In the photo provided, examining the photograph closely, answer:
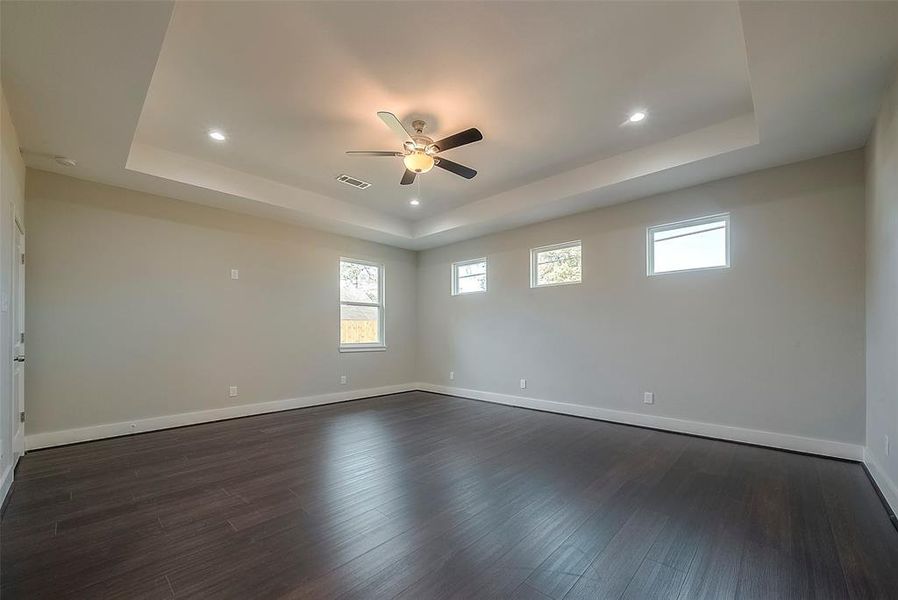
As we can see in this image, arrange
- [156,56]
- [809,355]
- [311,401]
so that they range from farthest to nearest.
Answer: [311,401] → [809,355] → [156,56]

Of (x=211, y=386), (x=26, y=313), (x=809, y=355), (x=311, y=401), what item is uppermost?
(x=26, y=313)

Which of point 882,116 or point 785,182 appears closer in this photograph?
point 882,116

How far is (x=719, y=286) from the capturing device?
3.93m

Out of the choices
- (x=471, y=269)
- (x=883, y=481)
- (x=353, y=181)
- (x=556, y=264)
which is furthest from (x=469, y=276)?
(x=883, y=481)

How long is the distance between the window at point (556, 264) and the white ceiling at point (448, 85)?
3.18 feet

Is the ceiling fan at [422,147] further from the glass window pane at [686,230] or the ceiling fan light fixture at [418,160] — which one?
the glass window pane at [686,230]

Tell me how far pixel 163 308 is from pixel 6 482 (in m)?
2.17

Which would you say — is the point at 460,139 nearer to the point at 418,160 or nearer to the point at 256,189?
the point at 418,160

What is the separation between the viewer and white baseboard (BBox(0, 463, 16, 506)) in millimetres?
2412

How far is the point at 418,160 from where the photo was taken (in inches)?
131

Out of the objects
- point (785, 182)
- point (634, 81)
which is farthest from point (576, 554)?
point (785, 182)

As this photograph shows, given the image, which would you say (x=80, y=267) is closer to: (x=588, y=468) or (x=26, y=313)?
(x=26, y=313)

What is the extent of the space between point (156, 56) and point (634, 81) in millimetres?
3092

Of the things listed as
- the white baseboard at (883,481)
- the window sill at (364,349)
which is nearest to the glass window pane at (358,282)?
the window sill at (364,349)
